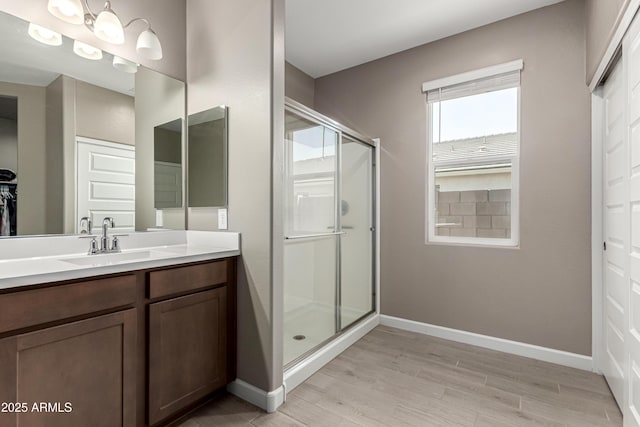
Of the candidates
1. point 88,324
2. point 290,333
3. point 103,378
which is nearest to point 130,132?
point 88,324

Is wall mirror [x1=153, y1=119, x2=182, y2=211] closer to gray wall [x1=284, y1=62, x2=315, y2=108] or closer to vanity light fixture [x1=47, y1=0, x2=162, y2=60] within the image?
vanity light fixture [x1=47, y1=0, x2=162, y2=60]

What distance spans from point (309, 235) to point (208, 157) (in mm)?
927

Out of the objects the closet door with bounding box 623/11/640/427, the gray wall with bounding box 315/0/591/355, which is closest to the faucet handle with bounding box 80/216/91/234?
the gray wall with bounding box 315/0/591/355

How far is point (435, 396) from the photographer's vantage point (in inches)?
73.6

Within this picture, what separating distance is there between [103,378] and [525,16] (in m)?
3.52

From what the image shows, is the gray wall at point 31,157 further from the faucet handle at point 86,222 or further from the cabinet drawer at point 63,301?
the cabinet drawer at point 63,301

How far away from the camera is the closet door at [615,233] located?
1584 mm

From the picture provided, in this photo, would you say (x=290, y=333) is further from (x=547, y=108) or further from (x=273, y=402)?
(x=547, y=108)

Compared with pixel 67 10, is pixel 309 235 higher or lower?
lower

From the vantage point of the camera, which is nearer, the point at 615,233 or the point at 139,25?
the point at 615,233

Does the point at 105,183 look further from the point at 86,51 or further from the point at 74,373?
the point at 74,373

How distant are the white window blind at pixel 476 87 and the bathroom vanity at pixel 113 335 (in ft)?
7.22

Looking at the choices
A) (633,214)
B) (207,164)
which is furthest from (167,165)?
(633,214)

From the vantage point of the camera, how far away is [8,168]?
4.87 ft
